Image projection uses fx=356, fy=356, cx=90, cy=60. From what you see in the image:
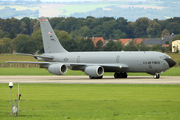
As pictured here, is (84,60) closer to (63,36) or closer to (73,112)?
(73,112)

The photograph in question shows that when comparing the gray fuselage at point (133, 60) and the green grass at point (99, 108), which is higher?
the gray fuselage at point (133, 60)

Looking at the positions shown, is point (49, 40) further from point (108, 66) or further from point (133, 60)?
point (133, 60)

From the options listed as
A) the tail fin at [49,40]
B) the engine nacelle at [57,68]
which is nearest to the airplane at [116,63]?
the engine nacelle at [57,68]

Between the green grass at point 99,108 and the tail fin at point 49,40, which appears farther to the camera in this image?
the tail fin at point 49,40

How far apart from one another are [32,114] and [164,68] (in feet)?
87.3

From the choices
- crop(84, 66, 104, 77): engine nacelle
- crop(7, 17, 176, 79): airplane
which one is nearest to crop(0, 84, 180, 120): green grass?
crop(84, 66, 104, 77): engine nacelle

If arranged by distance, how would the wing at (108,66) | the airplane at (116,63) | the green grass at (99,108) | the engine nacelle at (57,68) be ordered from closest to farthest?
the green grass at (99,108), the airplane at (116,63), the engine nacelle at (57,68), the wing at (108,66)

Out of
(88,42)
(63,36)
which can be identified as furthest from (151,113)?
(63,36)

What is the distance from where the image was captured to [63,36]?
14888 cm

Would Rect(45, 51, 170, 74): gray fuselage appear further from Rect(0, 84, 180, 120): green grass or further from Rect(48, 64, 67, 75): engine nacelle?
Rect(0, 84, 180, 120): green grass

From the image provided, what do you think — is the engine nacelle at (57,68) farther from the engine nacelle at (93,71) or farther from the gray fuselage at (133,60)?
the engine nacelle at (93,71)

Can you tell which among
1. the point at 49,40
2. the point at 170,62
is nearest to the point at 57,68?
the point at 49,40

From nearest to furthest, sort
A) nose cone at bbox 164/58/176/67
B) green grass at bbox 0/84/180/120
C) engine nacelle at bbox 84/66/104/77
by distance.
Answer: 1. green grass at bbox 0/84/180/120
2. engine nacelle at bbox 84/66/104/77
3. nose cone at bbox 164/58/176/67

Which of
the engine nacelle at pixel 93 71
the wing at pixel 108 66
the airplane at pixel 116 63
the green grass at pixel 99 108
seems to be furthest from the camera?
the wing at pixel 108 66
